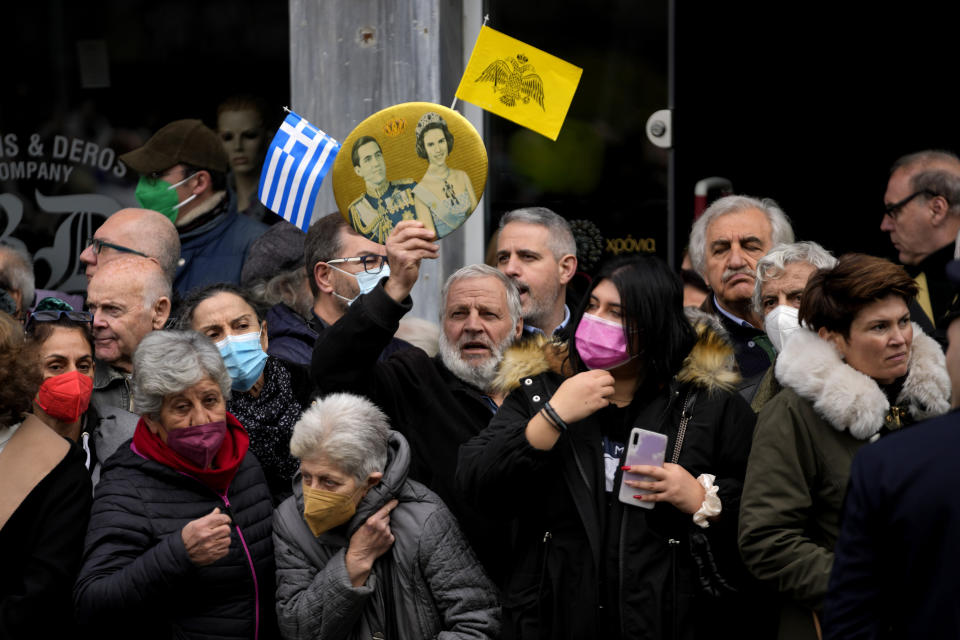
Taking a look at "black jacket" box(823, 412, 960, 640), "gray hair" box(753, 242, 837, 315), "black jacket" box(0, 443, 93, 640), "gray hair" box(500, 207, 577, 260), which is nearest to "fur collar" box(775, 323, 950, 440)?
"gray hair" box(753, 242, 837, 315)

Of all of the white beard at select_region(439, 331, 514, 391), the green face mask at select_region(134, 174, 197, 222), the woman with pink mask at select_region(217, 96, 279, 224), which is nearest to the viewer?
the white beard at select_region(439, 331, 514, 391)

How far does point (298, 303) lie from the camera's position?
17.0 feet

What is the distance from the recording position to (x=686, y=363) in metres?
3.77

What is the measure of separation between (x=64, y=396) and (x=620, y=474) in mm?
1808

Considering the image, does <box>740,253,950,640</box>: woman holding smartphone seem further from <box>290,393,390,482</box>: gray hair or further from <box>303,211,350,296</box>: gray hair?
<box>303,211,350,296</box>: gray hair

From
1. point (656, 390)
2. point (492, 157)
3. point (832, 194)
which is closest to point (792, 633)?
point (656, 390)

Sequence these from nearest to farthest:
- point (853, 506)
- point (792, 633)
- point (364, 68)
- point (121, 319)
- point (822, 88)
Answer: point (853, 506) → point (792, 633) → point (121, 319) → point (364, 68) → point (822, 88)

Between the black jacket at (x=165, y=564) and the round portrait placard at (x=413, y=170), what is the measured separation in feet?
3.23

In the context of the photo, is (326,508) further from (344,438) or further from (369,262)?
(369,262)

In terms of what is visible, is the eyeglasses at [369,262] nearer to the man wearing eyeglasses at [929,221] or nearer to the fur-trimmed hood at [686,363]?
the fur-trimmed hood at [686,363]

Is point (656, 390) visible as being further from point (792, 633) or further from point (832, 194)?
point (832, 194)

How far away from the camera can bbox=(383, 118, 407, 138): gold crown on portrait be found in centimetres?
414

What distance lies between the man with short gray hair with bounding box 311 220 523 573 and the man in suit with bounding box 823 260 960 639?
151cm

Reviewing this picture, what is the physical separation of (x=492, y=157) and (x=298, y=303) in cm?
147
